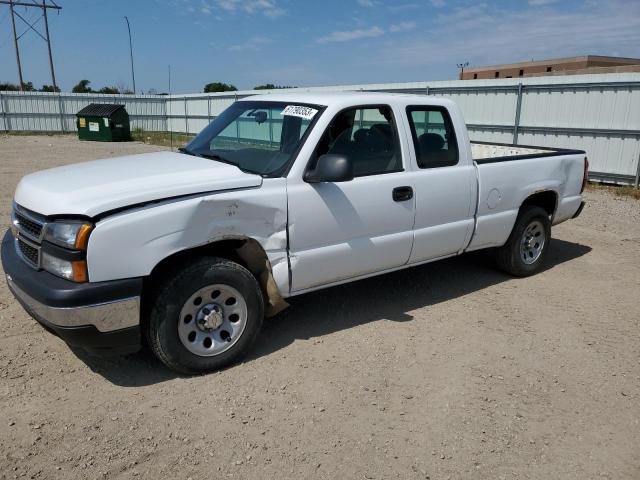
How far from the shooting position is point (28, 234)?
347cm

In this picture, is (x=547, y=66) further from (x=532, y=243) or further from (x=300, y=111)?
(x=300, y=111)

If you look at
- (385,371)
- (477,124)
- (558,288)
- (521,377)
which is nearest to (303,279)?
(385,371)

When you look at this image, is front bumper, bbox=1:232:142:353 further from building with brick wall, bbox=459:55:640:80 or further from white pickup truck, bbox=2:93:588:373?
building with brick wall, bbox=459:55:640:80

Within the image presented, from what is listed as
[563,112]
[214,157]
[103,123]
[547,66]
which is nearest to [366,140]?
[214,157]

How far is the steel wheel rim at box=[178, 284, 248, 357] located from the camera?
3.54m

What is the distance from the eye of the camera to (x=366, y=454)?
294 cm

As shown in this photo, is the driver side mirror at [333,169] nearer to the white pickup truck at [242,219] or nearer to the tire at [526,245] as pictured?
the white pickup truck at [242,219]

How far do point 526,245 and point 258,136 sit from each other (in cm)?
336

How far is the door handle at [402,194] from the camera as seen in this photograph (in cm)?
435

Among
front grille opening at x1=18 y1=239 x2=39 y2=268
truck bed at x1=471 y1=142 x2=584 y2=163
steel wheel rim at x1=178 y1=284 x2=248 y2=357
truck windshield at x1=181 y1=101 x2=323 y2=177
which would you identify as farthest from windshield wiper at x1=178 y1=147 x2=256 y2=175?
truck bed at x1=471 y1=142 x2=584 y2=163

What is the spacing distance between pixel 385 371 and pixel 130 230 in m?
2.00

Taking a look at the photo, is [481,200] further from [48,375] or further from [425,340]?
[48,375]

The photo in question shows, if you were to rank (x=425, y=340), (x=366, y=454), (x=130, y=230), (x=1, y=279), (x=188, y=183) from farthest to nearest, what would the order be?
(x=1, y=279)
(x=425, y=340)
(x=188, y=183)
(x=130, y=230)
(x=366, y=454)

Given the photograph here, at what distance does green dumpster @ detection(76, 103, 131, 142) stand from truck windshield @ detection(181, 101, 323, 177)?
22.2 m
